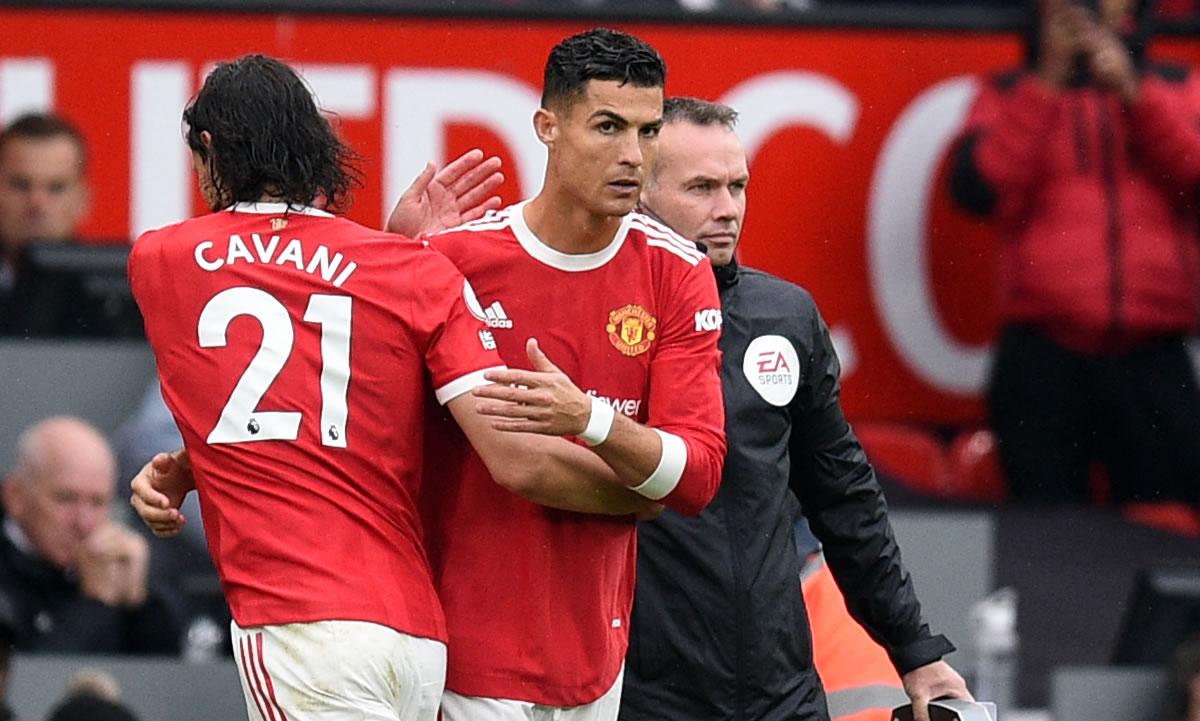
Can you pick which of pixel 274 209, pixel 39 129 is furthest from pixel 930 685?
pixel 39 129

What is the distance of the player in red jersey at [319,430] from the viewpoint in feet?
12.9

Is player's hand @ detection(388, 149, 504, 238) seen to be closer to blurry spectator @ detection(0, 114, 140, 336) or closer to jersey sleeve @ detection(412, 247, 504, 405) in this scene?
jersey sleeve @ detection(412, 247, 504, 405)

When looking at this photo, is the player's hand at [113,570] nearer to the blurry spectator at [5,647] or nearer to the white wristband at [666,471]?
the blurry spectator at [5,647]

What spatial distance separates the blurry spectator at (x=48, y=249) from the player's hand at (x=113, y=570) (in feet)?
3.36

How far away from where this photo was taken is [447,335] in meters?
3.97

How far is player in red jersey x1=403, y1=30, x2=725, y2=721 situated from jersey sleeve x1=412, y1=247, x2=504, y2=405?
13cm

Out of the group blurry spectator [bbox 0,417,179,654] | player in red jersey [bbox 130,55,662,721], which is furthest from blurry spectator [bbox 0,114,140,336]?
player in red jersey [bbox 130,55,662,721]

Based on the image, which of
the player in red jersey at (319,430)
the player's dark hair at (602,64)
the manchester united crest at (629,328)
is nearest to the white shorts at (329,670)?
the player in red jersey at (319,430)

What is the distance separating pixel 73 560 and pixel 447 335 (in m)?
3.51

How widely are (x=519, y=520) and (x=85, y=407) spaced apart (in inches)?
157

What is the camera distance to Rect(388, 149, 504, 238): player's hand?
14.6 feet

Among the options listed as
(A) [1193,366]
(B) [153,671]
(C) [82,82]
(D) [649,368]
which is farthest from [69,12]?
(D) [649,368]

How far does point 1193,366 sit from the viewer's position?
821 centimetres

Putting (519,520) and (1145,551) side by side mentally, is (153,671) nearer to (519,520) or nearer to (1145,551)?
(519,520)
